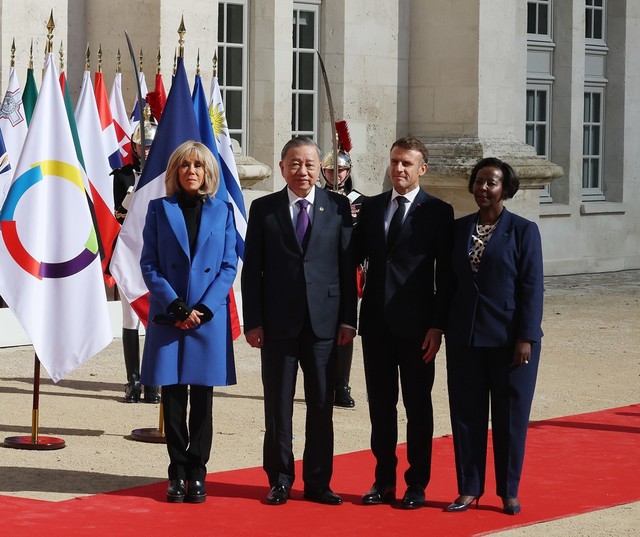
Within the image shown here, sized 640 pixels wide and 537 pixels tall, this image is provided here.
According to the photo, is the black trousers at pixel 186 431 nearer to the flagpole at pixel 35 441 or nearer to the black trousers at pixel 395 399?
the black trousers at pixel 395 399

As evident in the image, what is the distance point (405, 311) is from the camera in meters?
6.62

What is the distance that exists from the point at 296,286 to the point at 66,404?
3253 mm

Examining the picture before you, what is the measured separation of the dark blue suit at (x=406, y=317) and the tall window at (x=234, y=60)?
962 cm

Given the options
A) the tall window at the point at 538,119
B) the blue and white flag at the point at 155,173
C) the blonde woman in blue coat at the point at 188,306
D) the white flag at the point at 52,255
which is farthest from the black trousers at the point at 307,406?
the tall window at the point at 538,119

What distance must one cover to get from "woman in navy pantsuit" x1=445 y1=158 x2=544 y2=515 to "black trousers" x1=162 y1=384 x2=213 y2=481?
3.63 ft

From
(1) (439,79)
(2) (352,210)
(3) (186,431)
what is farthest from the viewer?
(1) (439,79)

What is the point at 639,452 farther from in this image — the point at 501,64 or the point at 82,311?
the point at 501,64

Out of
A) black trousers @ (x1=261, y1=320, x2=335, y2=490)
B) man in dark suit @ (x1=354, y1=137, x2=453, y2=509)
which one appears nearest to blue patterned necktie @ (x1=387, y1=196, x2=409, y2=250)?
man in dark suit @ (x1=354, y1=137, x2=453, y2=509)

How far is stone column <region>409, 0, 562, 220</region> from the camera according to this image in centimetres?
1741

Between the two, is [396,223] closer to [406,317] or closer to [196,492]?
[406,317]

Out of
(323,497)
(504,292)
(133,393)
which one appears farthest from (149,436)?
(504,292)

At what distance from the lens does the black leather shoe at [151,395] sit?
9.64m

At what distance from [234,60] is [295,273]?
9.84 metres

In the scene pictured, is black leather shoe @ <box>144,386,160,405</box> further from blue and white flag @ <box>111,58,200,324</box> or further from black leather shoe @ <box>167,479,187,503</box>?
black leather shoe @ <box>167,479,187,503</box>
